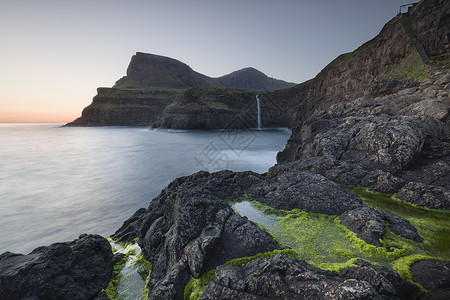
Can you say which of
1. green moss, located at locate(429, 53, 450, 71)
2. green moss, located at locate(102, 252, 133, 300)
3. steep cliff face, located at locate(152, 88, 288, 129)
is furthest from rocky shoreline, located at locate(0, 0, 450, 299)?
steep cliff face, located at locate(152, 88, 288, 129)

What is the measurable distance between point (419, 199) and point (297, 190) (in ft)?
17.2

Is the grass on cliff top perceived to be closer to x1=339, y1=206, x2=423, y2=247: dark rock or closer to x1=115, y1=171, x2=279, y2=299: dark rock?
x1=339, y1=206, x2=423, y2=247: dark rock

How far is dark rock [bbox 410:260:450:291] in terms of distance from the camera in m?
4.39

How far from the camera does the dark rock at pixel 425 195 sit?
8375 millimetres

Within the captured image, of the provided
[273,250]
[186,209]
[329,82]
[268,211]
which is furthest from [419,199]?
[329,82]

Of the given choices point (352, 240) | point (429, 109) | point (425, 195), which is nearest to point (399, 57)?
point (429, 109)

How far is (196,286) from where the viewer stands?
17.0 feet

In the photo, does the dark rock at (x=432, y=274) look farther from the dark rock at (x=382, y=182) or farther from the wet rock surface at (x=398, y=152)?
the dark rock at (x=382, y=182)

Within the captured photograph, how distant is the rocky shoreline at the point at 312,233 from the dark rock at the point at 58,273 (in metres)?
0.03

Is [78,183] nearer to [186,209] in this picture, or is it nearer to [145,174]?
[145,174]

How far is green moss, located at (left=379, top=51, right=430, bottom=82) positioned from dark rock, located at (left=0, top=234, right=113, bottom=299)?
27833mm

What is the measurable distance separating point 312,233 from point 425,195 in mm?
6084

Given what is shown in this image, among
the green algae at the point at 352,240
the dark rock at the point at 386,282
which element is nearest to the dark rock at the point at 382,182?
the green algae at the point at 352,240

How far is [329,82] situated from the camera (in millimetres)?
40938
